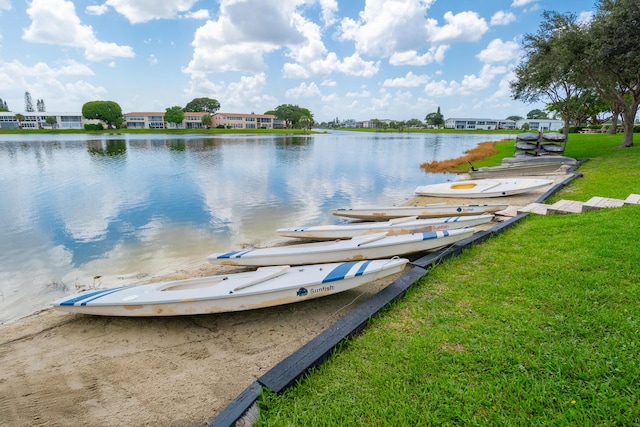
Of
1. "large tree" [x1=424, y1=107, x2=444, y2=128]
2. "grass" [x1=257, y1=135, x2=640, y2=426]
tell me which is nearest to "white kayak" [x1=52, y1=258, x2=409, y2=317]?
"grass" [x1=257, y1=135, x2=640, y2=426]

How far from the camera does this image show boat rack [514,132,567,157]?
67.9 ft

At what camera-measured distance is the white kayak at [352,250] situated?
20.5 ft

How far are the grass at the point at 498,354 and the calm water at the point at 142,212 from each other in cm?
544

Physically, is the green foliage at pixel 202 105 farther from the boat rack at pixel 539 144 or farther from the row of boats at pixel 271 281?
the row of boats at pixel 271 281

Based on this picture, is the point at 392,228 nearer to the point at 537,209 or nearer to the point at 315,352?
the point at 537,209

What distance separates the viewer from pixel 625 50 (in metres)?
16.2

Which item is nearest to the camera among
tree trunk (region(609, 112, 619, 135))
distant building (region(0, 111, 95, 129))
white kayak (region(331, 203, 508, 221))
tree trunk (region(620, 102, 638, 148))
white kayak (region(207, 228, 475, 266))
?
white kayak (region(207, 228, 475, 266))

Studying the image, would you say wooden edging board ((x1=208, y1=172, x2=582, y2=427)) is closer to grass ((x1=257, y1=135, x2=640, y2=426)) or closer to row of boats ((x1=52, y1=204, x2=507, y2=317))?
grass ((x1=257, y1=135, x2=640, y2=426))

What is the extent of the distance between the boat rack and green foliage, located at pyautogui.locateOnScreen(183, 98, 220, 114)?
11888 centimetres

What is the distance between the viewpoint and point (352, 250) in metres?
6.24

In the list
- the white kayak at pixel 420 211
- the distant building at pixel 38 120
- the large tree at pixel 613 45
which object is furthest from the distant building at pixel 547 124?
the distant building at pixel 38 120

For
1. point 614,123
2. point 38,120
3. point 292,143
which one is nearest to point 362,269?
point 614,123

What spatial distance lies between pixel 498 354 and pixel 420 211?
696 centimetres

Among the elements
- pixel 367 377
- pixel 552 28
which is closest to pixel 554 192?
pixel 367 377
